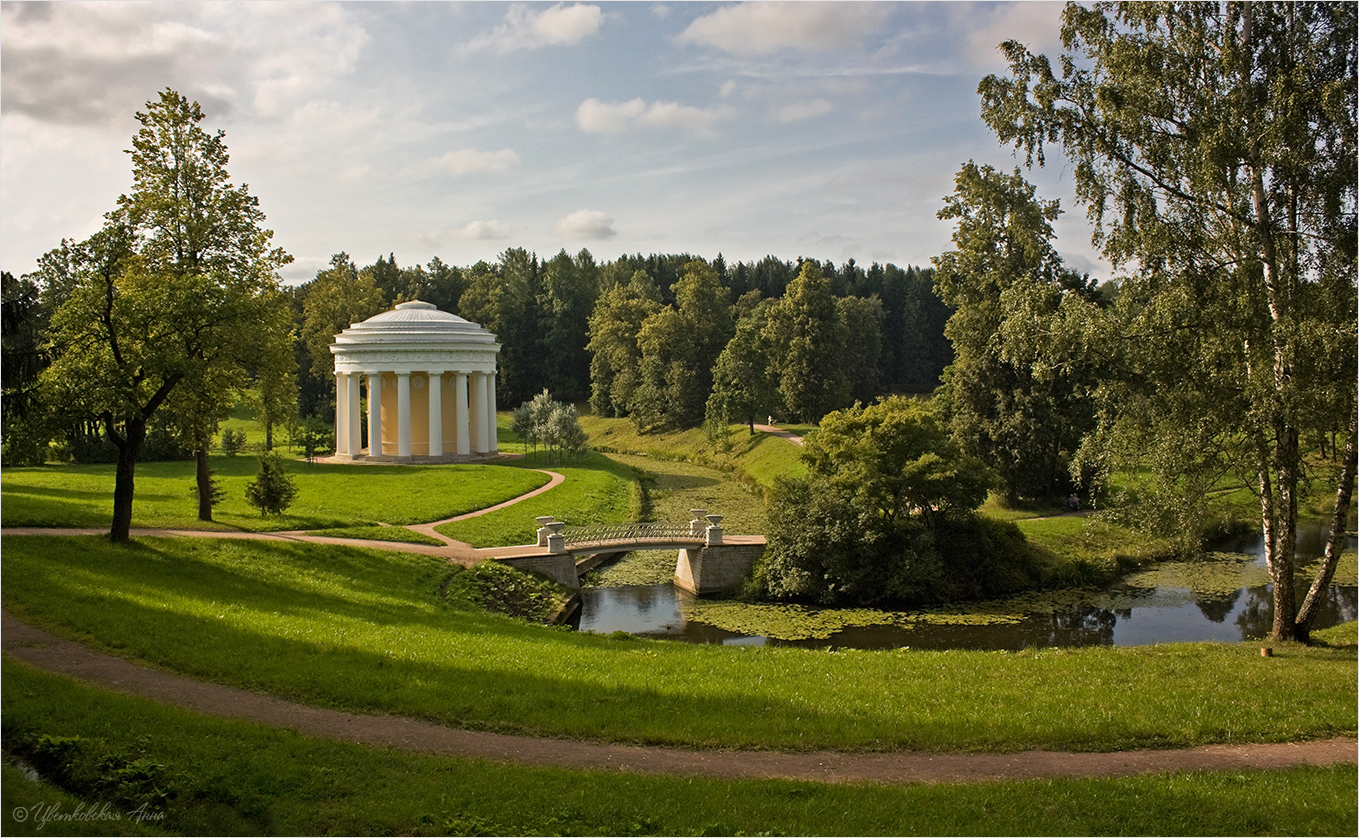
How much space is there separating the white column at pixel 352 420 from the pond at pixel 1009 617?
1110 inches

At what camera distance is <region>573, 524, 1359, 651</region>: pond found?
22984mm

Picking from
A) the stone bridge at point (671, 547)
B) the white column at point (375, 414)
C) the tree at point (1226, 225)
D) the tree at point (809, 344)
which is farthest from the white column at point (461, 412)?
the tree at point (1226, 225)

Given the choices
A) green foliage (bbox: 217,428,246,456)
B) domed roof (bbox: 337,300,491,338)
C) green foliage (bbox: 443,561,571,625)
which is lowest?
green foliage (bbox: 443,561,571,625)

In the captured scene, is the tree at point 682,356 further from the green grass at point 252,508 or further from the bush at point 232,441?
the bush at point 232,441

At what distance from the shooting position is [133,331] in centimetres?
1975

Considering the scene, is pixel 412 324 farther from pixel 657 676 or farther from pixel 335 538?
pixel 657 676

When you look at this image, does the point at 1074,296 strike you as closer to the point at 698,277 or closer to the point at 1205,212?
the point at 1205,212

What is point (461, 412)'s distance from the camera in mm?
52375

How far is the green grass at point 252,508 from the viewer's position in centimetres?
2520

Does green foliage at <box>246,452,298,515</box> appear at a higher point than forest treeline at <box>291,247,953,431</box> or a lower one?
lower

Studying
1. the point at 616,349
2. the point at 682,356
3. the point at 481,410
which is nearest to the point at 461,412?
the point at 481,410

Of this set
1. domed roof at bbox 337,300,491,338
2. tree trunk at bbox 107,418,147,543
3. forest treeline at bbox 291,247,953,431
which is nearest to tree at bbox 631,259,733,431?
forest treeline at bbox 291,247,953,431

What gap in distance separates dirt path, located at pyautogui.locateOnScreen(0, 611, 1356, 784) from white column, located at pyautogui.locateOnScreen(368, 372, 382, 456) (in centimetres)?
3912

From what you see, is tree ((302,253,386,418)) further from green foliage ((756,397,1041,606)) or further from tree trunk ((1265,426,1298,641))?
tree trunk ((1265,426,1298,641))
